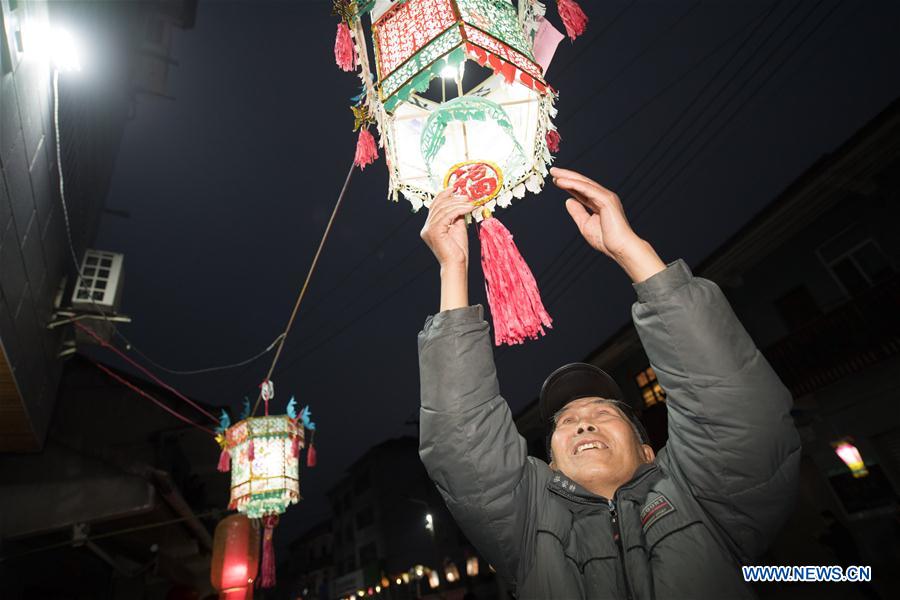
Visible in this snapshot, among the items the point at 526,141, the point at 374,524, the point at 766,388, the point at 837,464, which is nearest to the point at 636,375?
the point at 837,464

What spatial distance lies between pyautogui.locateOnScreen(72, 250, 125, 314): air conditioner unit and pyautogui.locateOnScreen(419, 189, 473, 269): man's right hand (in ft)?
31.0

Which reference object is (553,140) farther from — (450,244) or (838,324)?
(838,324)

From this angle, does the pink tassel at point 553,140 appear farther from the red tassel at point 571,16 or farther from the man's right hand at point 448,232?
the man's right hand at point 448,232

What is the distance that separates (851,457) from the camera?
11.1 meters

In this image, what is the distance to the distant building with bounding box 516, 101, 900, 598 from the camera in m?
10.5

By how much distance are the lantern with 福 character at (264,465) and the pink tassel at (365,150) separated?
23.8 ft

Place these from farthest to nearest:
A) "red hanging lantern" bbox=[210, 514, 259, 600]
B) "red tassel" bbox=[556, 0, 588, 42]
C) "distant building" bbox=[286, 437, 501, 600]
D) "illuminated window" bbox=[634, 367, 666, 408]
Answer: "distant building" bbox=[286, 437, 501, 600] → "illuminated window" bbox=[634, 367, 666, 408] → "red hanging lantern" bbox=[210, 514, 259, 600] → "red tassel" bbox=[556, 0, 588, 42]

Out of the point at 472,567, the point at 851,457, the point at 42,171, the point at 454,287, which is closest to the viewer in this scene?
the point at 454,287

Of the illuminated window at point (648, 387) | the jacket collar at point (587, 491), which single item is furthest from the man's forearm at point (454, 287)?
the illuminated window at point (648, 387)

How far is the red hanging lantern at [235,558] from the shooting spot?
29.0ft

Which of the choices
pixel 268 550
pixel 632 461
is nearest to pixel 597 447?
pixel 632 461

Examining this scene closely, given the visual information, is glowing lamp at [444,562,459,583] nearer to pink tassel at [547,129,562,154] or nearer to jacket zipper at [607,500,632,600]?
pink tassel at [547,129,562,154]

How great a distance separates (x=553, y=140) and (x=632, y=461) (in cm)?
262

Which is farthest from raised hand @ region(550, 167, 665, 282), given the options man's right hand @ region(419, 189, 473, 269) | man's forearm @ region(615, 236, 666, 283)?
man's right hand @ region(419, 189, 473, 269)
